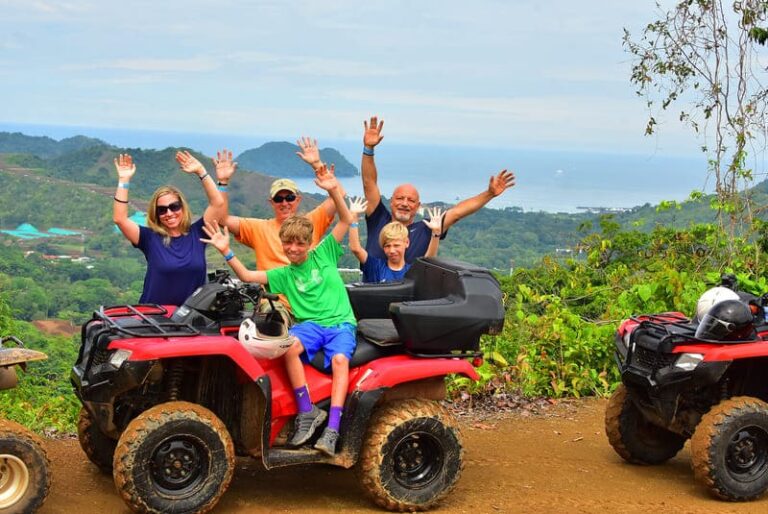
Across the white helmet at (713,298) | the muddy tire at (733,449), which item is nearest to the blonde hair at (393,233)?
the white helmet at (713,298)

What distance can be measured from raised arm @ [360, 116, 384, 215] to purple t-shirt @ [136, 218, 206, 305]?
4.90 feet

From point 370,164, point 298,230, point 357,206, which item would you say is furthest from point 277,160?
point 298,230

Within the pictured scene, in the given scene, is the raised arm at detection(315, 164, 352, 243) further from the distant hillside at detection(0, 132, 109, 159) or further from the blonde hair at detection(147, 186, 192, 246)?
the distant hillside at detection(0, 132, 109, 159)

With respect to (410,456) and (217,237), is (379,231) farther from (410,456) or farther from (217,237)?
(410,456)

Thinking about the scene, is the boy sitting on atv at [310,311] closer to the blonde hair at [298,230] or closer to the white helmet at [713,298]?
the blonde hair at [298,230]

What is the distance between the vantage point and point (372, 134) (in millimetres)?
7836

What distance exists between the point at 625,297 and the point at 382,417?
18.3 ft

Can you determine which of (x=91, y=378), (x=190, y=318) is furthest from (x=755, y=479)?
(x=91, y=378)

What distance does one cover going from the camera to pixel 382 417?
20.9ft

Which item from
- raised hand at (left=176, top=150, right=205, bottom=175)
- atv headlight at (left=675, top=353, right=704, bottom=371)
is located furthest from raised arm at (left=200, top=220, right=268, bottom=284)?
atv headlight at (left=675, top=353, right=704, bottom=371)

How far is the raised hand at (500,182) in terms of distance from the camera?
7.77m

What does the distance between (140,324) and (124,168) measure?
Result: 1.31 meters

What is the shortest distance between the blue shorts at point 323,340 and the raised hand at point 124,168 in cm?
147

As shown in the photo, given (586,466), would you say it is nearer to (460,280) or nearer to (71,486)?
(460,280)
